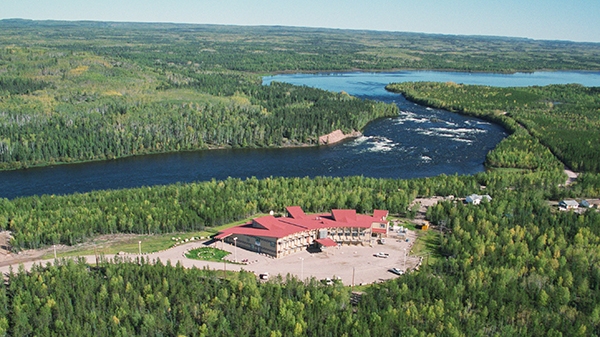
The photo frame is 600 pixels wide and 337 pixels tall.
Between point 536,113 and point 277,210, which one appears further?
point 536,113

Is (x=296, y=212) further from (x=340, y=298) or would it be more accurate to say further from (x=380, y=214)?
(x=340, y=298)

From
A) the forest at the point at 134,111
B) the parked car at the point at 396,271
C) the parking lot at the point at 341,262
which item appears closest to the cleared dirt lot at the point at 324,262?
the parking lot at the point at 341,262

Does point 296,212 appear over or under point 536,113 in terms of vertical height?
under

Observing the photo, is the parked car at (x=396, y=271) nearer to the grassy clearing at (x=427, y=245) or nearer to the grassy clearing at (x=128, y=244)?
the grassy clearing at (x=427, y=245)

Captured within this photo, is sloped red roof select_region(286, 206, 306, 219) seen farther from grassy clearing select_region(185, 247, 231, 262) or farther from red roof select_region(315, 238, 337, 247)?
grassy clearing select_region(185, 247, 231, 262)

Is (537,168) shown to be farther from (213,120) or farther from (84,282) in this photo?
(84,282)

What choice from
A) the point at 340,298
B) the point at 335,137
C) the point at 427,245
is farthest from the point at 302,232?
the point at 335,137
